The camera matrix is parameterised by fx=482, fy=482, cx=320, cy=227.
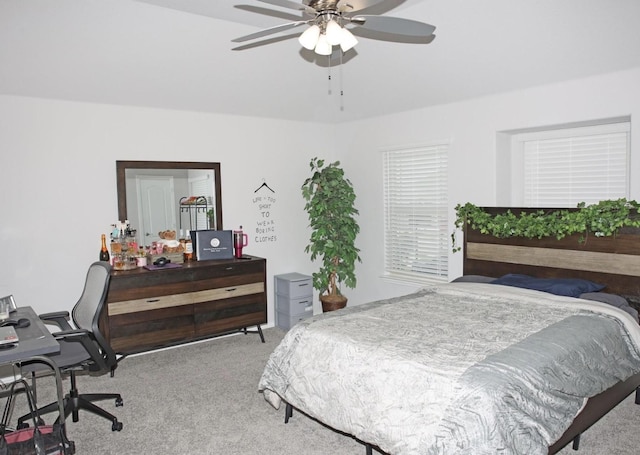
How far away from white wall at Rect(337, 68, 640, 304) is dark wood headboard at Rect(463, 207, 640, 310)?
296 millimetres

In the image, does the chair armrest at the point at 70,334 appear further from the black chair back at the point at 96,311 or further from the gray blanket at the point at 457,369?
the gray blanket at the point at 457,369

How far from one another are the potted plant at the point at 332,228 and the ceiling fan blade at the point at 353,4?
9.87 feet

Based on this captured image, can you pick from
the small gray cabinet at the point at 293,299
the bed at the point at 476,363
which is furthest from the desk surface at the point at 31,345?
the small gray cabinet at the point at 293,299

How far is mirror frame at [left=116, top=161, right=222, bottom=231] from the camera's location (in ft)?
14.7

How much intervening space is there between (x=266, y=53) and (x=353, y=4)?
7.01 feet

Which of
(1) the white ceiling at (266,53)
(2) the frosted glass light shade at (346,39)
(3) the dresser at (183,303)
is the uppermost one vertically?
(1) the white ceiling at (266,53)

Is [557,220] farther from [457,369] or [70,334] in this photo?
[70,334]

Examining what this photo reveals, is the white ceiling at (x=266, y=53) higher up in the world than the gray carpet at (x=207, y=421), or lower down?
higher up

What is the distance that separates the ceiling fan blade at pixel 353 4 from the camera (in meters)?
2.19

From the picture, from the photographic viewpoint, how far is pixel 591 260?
12.3 feet

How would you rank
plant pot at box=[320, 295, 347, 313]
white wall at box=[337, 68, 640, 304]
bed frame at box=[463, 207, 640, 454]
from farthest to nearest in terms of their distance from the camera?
plant pot at box=[320, 295, 347, 313], white wall at box=[337, 68, 640, 304], bed frame at box=[463, 207, 640, 454]

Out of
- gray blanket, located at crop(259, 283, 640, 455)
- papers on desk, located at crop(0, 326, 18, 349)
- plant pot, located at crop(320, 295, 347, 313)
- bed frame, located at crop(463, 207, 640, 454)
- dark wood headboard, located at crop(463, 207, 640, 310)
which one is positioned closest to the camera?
gray blanket, located at crop(259, 283, 640, 455)

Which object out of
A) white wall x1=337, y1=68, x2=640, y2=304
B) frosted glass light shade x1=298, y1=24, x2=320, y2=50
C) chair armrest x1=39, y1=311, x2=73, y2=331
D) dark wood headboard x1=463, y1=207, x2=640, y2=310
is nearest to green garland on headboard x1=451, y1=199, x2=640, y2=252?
dark wood headboard x1=463, y1=207, x2=640, y2=310

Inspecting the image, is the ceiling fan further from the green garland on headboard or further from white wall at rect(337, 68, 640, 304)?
the green garland on headboard
